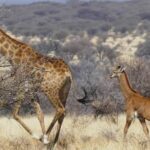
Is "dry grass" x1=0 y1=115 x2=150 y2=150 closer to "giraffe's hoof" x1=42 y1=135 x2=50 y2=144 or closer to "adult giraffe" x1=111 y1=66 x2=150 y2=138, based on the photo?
"giraffe's hoof" x1=42 y1=135 x2=50 y2=144

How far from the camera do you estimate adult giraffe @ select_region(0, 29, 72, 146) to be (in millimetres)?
11430

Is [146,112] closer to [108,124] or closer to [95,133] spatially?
[95,133]

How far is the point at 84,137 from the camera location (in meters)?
12.4

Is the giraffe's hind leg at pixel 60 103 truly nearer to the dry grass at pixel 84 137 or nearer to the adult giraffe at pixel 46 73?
the adult giraffe at pixel 46 73

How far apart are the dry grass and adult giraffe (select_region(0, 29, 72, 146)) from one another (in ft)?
1.15

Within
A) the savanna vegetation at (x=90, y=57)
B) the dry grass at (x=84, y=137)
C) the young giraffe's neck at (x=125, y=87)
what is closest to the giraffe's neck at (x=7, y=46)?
the savanna vegetation at (x=90, y=57)

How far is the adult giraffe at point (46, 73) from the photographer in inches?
450

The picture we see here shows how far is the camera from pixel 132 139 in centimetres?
1157

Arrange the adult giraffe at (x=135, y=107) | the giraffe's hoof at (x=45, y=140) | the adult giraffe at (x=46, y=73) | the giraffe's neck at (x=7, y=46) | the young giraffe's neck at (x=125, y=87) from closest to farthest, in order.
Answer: the giraffe's hoof at (x=45, y=140) → the adult giraffe at (x=46, y=73) → the adult giraffe at (x=135, y=107) → the giraffe's neck at (x=7, y=46) → the young giraffe's neck at (x=125, y=87)

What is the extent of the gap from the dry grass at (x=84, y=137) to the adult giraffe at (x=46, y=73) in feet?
1.15

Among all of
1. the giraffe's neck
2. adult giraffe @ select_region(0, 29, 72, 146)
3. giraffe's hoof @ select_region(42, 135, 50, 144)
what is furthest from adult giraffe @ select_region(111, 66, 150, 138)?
the giraffe's neck

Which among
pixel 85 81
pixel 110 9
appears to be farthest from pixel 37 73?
pixel 110 9

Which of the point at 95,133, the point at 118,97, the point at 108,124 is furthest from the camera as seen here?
the point at 118,97

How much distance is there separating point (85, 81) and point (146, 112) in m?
9.58
